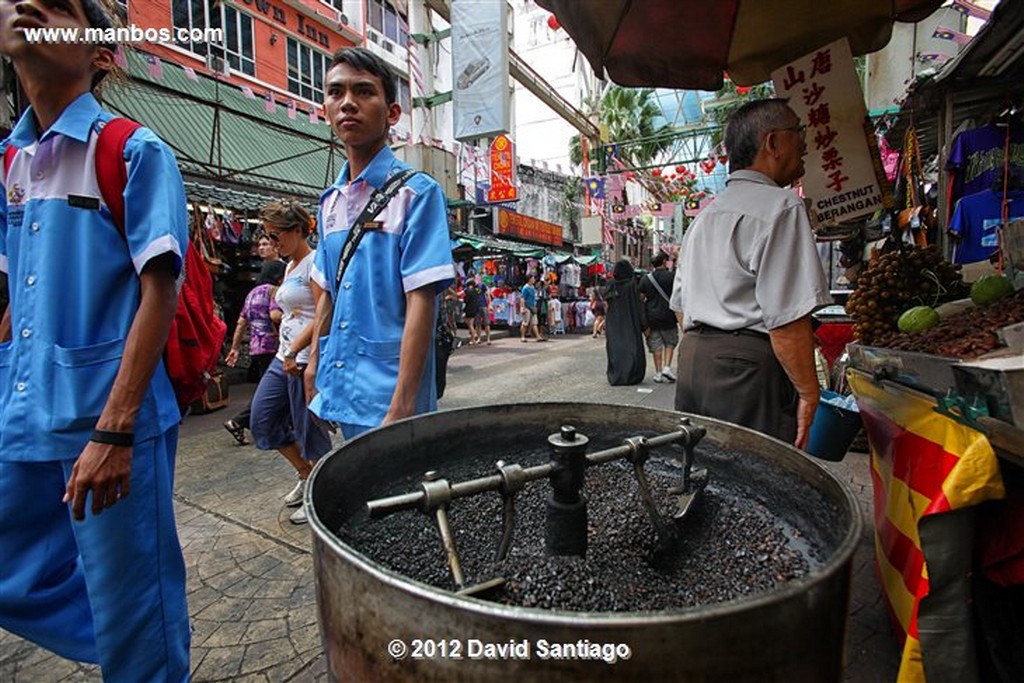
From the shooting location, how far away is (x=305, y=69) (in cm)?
1820

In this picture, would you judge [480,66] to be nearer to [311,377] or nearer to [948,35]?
[948,35]

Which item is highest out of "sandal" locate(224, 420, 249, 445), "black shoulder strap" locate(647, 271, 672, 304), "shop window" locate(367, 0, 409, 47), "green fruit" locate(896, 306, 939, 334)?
"shop window" locate(367, 0, 409, 47)

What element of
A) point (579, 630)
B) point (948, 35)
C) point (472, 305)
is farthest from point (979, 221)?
point (472, 305)

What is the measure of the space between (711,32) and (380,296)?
7.92 ft

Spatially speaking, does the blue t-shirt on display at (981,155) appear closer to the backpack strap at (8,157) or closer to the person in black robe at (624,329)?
the person in black robe at (624,329)

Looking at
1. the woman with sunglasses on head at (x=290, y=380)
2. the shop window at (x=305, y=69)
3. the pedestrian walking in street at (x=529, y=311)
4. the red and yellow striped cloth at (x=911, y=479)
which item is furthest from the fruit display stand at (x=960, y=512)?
the shop window at (x=305, y=69)

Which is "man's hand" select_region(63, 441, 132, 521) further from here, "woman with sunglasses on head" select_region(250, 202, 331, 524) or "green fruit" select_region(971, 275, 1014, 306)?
"green fruit" select_region(971, 275, 1014, 306)

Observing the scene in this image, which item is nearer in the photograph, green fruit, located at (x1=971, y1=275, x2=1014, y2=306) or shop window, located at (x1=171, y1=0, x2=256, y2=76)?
green fruit, located at (x1=971, y1=275, x2=1014, y2=306)

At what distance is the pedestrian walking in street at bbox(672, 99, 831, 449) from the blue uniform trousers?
6.40 ft

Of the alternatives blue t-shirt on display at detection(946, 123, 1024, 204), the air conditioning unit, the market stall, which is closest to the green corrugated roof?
the air conditioning unit

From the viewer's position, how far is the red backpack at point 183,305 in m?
1.42

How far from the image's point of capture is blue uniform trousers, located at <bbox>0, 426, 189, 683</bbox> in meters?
1.39

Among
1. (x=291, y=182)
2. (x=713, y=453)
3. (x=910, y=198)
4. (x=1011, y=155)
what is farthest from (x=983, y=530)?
(x=291, y=182)

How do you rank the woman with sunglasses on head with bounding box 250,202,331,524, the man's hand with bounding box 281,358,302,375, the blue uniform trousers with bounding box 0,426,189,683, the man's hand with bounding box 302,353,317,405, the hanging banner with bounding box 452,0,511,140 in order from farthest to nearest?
the hanging banner with bounding box 452,0,511,140 → the woman with sunglasses on head with bounding box 250,202,331,524 → the man's hand with bounding box 281,358,302,375 → the man's hand with bounding box 302,353,317,405 → the blue uniform trousers with bounding box 0,426,189,683
